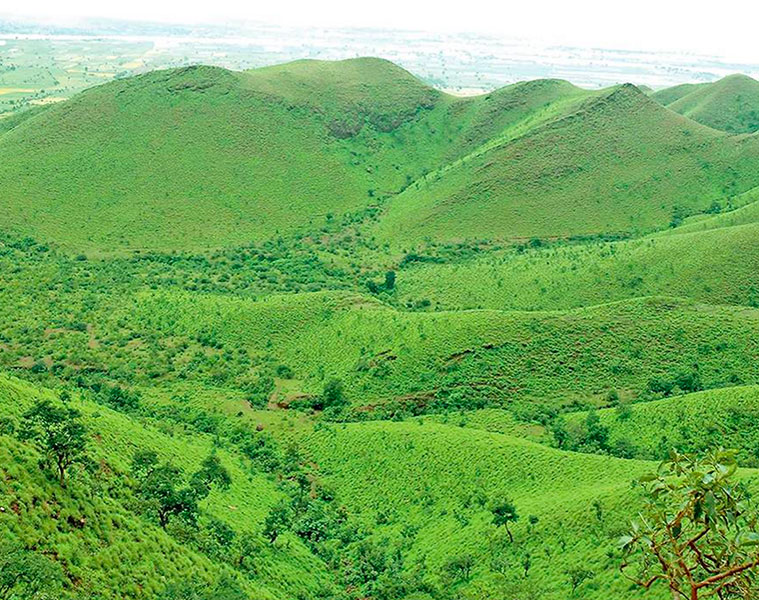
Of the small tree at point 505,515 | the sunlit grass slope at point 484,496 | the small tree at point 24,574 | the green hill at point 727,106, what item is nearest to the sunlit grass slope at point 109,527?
the small tree at point 24,574

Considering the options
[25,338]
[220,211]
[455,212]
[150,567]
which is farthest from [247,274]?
[150,567]

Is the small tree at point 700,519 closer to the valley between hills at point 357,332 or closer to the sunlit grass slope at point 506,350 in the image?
the valley between hills at point 357,332

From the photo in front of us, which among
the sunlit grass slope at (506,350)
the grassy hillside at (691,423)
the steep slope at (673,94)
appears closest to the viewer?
the grassy hillside at (691,423)

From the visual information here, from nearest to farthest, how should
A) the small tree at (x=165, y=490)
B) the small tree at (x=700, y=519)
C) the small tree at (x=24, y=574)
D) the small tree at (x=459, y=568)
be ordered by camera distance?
the small tree at (x=700, y=519) → the small tree at (x=24, y=574) → the small tree at (x=165, y=490) → the small tree at (x=459, y=568)

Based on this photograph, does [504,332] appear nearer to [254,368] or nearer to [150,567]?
[254,368]

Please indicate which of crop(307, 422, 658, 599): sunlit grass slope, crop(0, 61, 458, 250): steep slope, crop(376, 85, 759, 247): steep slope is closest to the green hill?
crop(376, 85, 759, 247): steep slope

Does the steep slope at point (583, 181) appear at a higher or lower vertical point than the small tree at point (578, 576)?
→ higher
